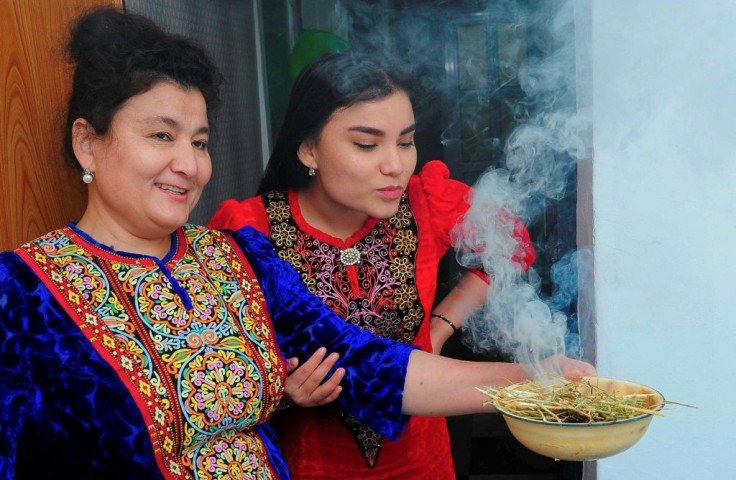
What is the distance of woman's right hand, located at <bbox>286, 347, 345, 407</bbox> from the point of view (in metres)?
1.80

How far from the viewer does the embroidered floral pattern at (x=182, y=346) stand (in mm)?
1478

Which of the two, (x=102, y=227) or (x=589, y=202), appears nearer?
(x=102, y=227)

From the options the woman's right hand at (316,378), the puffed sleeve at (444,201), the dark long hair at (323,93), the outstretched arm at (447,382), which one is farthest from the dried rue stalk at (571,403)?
the dark long hair at (323,93)

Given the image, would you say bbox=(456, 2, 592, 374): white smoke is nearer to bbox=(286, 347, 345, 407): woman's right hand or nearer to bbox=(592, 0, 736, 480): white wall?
bbox=(592, 0, 736, 480): white wall

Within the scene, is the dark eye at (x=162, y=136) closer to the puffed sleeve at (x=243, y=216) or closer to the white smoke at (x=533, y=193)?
the puffed sleeve at (x=243, y=216)

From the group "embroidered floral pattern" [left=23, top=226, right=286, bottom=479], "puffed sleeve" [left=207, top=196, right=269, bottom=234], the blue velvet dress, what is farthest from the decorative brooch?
"embroidered floral pattern" [left=23, top=226, right=286, bottom=479]

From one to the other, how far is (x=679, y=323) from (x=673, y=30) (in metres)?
0.91

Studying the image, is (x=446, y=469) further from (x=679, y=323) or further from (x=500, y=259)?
(x=679, y=323)

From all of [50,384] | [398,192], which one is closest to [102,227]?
[50,384]

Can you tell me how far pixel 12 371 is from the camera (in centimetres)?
140

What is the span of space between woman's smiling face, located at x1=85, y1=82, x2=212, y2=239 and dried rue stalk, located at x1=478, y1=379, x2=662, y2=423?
0.75 m

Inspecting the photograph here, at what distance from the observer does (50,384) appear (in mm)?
1416

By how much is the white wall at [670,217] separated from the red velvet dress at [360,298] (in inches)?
26.1

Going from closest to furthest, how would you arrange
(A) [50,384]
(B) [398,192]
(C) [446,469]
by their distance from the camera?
(A) [50,384], (B) [398,192], (C) [446,469]
